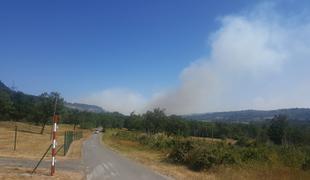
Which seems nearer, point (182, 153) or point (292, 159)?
point (292, 159)

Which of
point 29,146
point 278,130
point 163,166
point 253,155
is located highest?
point 278,130

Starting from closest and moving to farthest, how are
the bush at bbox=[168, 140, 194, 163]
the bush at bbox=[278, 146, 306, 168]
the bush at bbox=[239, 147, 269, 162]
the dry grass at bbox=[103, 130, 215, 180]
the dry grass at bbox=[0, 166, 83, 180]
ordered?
the dry grass at bbox=[0, 166, 83, 180]
the dry grass at bbox=[103, 130, 215, 180]
the bush at bbox=[278, 146, 306, 168]
the bush at bbox=[239, 147, 269, 162]
the bush at bbox=[168, 140, 194, 163]

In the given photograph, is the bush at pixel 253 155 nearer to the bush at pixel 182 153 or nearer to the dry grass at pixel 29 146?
the bush at pixel 182 153

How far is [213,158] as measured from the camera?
2428 cm

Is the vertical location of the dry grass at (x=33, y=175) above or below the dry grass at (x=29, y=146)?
below

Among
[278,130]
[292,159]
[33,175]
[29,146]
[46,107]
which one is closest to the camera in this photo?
[33,175]

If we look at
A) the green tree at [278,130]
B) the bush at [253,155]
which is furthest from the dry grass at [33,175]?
the green tree at [278,130]

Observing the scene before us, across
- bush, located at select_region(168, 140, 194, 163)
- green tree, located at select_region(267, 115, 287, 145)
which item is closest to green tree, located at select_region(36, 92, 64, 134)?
green tree, located at select_region(267, 115, 287, 145)

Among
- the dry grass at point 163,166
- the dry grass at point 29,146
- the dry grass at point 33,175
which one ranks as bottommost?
the dry grass at point 163,166

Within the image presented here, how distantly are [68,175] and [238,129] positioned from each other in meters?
138

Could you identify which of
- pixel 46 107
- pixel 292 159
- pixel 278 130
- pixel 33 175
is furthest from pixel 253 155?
pixel 278 130

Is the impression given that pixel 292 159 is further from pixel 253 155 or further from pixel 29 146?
pixel 29 146

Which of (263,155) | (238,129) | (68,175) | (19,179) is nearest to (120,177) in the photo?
(68,175)

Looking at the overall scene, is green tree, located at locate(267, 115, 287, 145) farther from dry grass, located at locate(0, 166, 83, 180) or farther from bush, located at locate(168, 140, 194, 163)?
dry grass, located at locate(0, 166, 83, 180)
